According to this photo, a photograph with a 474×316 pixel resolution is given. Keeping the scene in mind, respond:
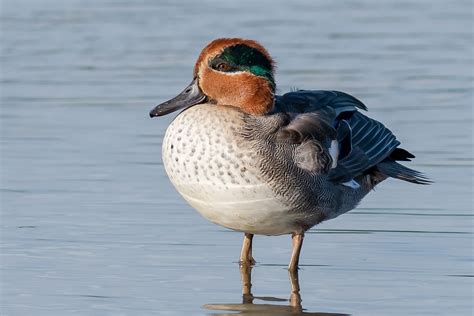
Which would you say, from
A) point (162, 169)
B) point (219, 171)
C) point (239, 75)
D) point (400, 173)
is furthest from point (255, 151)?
point (162, 169)

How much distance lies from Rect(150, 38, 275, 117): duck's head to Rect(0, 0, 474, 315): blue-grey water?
2.97 ft

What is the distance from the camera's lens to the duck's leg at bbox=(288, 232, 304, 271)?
7.05m

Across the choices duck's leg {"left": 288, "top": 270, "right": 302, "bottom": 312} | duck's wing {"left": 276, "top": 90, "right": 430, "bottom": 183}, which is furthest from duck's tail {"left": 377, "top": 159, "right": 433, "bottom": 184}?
duck's leg {"left": 288, "top": 270, "right": 302, "bottom": 312}

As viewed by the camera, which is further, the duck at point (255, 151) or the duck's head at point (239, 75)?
the duck's head at point (239, 75)

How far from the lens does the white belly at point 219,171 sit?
673cm

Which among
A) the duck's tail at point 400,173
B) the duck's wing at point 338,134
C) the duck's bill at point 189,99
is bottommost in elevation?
the duck's tail at point 400,173

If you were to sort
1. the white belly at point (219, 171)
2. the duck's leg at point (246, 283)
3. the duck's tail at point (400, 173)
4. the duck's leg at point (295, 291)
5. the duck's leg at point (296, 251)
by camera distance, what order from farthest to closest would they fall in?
the duck's tail at point (400, 173) < the duck's leg at point (296, 251) < the white belly at point (219, 171) < the duck's leg at point (246, 283) < the duck's leg at point (295, 291)

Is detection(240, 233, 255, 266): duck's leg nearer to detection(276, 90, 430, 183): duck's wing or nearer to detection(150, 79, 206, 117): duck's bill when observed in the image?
detection(276, 90, 430, 183): duck's wing

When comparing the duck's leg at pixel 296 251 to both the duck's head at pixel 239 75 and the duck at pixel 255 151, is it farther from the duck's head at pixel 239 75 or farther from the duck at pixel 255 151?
the duck's head at pixel 239 75

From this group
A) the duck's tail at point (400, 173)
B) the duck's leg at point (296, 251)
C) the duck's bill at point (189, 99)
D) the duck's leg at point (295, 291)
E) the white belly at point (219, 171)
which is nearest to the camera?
the duck's leg at point (295, 291)

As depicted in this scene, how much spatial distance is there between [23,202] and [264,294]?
7.31 feet

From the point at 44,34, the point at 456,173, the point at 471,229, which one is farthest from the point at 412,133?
the point at 44,34

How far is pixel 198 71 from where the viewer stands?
7191mm

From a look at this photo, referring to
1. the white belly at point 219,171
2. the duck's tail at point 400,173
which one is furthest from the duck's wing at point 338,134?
the white belly at point 219,171
